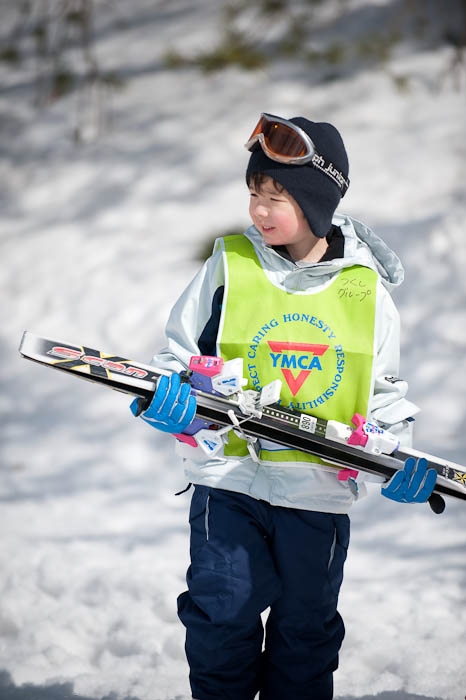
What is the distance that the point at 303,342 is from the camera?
255 cm

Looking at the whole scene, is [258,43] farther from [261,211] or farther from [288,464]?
[288,464]

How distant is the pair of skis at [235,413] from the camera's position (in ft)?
8.11

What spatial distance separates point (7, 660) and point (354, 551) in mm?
1873

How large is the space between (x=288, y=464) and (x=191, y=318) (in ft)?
1.85

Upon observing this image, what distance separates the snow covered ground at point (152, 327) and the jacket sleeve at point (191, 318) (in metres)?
1.34

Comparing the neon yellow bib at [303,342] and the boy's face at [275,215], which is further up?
the boy's face at [275,215]

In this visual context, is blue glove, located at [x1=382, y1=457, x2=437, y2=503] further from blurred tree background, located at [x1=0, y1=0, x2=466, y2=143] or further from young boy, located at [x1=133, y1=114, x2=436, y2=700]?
blurred tree background, located at [x1=0, y1=0, x2=466, y2=143]

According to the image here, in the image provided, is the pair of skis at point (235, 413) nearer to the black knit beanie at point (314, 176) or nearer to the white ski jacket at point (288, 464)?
the white ski jacket at point (288, 464)

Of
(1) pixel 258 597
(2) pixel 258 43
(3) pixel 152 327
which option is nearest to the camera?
(1) pixel 258 597

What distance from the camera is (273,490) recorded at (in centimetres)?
254

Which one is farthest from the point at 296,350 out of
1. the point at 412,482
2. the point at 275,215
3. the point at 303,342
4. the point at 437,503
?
the point at 437,503

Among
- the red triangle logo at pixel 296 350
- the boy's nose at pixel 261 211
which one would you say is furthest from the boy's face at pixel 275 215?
the red triangle logo at pixel 296 350

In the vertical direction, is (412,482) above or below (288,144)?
below

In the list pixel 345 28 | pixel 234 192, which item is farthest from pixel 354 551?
pixel 345 28
